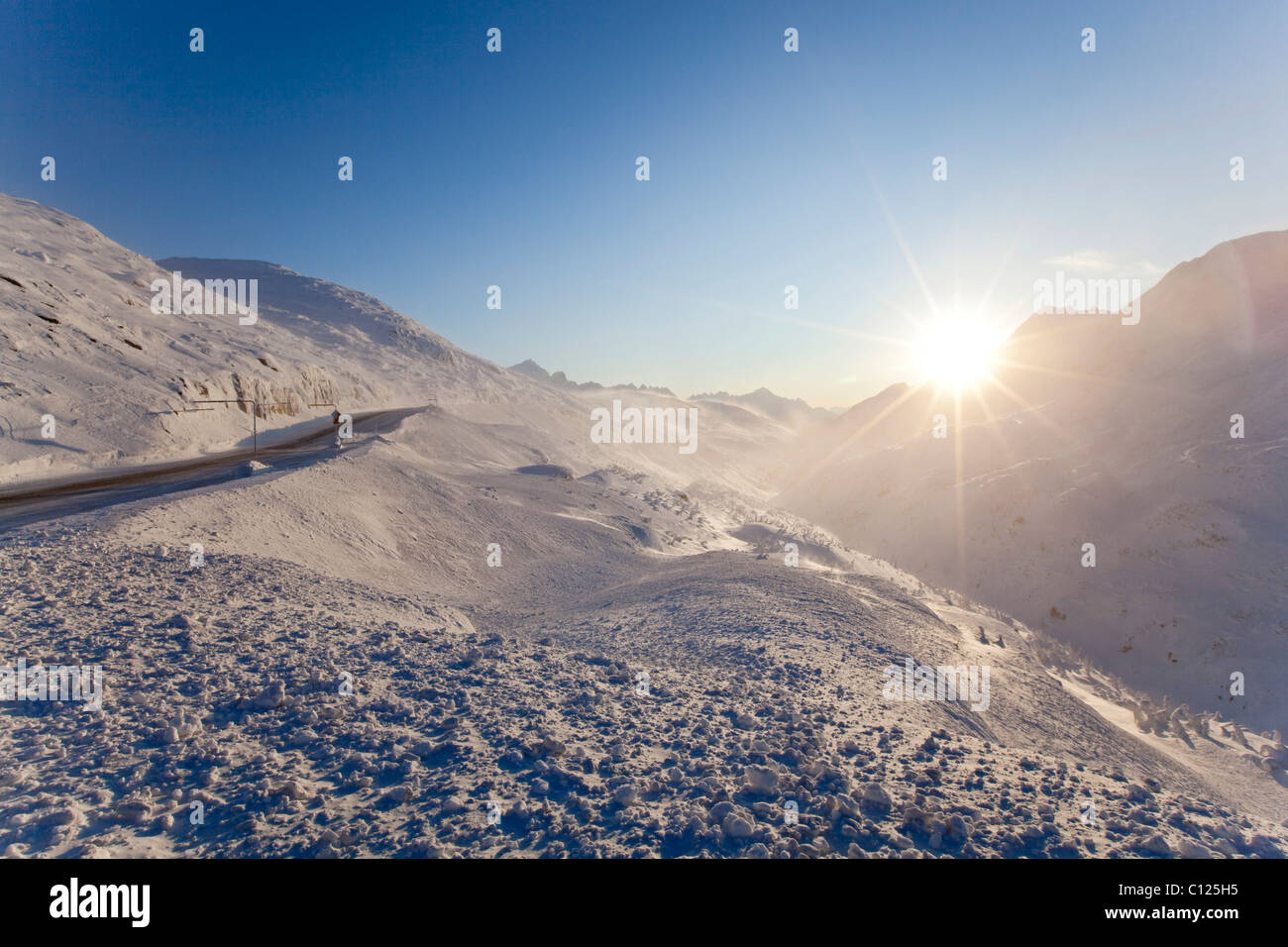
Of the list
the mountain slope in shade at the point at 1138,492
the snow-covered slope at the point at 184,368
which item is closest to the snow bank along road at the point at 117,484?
the snow-covered slope at the point at 184,368

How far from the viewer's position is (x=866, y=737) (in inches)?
243

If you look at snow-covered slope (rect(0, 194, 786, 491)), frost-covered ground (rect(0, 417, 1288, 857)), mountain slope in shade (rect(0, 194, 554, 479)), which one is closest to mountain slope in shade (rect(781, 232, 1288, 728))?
frost-covered ground (rect(0, 417, 1288, 857))

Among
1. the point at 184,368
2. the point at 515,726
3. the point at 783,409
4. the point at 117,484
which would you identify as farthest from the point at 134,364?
the point at 783,409

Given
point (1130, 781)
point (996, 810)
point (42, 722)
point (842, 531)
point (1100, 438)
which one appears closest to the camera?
point (996, 810)

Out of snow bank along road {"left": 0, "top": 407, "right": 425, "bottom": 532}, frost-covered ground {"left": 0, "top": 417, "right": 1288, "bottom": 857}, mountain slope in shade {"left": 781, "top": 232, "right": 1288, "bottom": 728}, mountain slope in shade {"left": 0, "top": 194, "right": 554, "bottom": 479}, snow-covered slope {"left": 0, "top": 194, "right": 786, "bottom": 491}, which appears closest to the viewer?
frost-covered ground {"left": 0, "top": 417, "right": 1288, "bottom": 857}

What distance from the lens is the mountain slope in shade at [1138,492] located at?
16672 millimetres

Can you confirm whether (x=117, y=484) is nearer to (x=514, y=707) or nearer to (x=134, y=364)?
(x=134, y=364)

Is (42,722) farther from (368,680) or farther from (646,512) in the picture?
(646,512)

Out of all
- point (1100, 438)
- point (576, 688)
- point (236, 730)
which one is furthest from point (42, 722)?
point (1100, 438)

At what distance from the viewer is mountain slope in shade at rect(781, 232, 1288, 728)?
656 inches

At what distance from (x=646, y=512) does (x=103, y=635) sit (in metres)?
15.8

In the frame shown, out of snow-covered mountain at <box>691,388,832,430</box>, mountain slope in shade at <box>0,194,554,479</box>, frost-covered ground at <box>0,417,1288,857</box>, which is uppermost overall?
snow-covered mountain at <box>691,388,832,430</box>

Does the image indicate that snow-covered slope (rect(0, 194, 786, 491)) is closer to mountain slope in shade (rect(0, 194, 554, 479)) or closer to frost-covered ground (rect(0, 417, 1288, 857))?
mountain slope in shade (rect(0, 194, 554, 479))

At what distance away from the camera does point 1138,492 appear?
21.6 m
